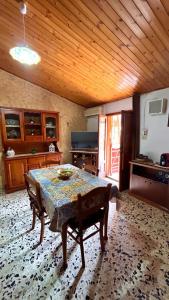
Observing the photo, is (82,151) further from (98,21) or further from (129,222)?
(98,21)

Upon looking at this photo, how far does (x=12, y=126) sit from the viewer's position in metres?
3.41

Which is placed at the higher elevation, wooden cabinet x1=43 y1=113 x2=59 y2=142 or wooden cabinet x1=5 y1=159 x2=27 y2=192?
wooden cabinet x1=43 y1=113 x2=59 y2=142

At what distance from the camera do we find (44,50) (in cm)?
242

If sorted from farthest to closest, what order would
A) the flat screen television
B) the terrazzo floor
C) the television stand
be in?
the flat screen television, the television stand, the terrazzo floor

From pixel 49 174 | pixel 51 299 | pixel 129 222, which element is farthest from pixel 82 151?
pixel 51 299

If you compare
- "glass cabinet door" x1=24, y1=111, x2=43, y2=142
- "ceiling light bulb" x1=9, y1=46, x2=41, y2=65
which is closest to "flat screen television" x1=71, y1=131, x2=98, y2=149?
"glass cabinet door" x1=24, y1=111, x2=43, y2=142

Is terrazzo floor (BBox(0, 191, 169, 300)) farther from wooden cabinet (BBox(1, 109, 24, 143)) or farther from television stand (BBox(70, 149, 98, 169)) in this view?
television stand (BBox(70, 149, 98, 169))

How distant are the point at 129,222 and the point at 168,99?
230cm

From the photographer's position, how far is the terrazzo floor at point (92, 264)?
1.34m

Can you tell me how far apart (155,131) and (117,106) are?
1.29m

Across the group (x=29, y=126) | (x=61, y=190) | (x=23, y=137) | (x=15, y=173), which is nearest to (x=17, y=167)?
(x=15, y=173)

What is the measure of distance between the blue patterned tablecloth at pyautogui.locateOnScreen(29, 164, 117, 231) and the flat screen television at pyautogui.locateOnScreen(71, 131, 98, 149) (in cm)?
202

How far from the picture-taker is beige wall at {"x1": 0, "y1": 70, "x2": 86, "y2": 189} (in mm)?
3414

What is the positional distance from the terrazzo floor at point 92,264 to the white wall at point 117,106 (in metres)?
2.51
